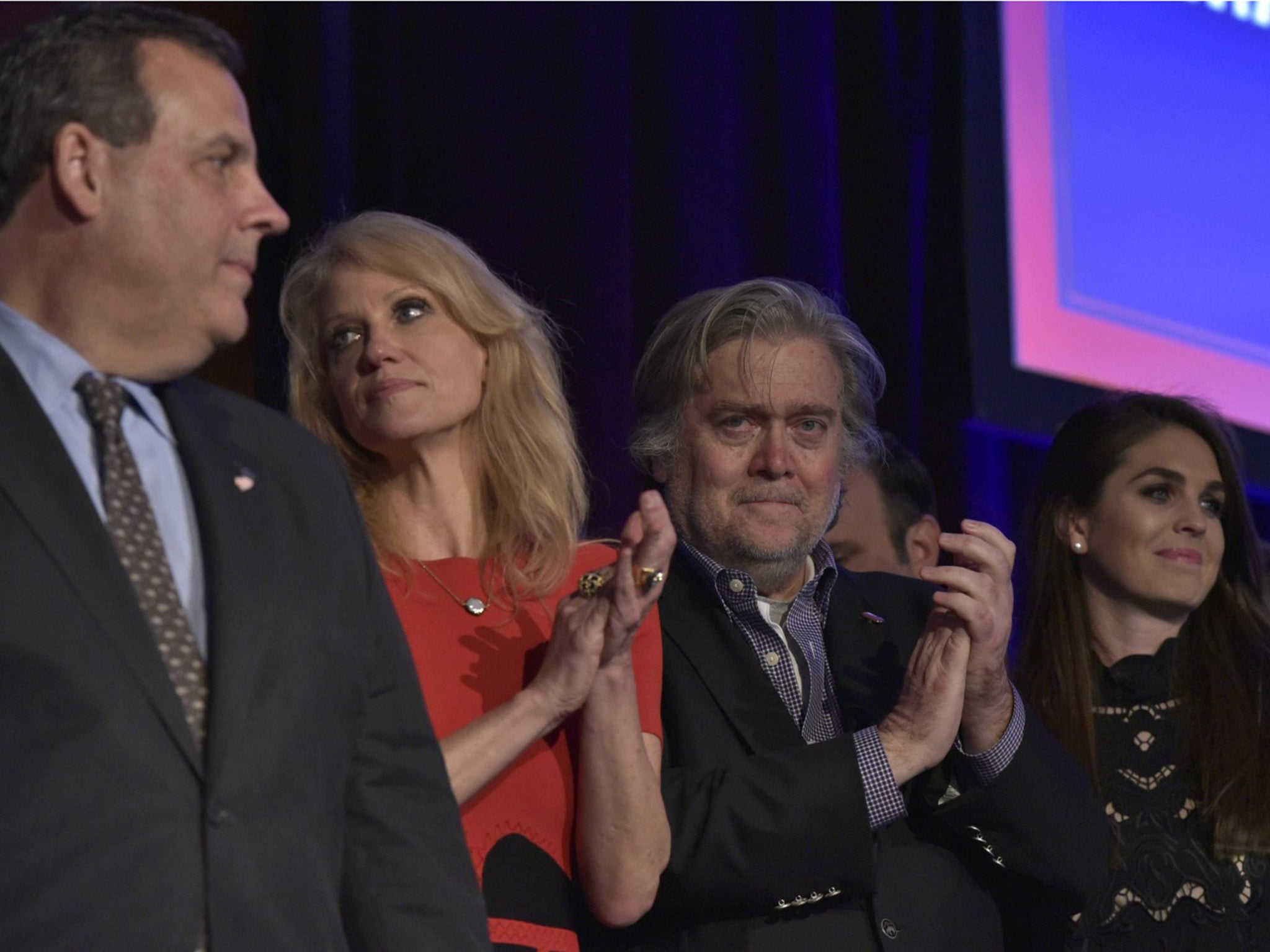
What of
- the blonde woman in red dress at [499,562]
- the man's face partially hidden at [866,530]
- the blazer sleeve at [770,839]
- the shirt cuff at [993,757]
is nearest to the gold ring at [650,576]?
the blonde woman in red dress at [499,562]

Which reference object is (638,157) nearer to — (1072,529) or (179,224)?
(1072,529)

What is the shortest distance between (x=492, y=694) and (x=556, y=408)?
0.47m

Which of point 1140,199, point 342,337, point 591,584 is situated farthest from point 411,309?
point 1140,199

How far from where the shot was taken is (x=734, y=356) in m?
2.46

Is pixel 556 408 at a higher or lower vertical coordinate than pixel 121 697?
higher

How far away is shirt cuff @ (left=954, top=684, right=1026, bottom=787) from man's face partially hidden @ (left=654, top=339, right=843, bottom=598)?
1.17 ft

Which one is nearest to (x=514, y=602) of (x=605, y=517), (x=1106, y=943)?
(x=1106, y=943)

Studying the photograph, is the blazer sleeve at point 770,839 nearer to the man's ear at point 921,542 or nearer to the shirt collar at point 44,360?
the shirt collar at point 44,360

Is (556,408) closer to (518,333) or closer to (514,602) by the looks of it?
(518,333)

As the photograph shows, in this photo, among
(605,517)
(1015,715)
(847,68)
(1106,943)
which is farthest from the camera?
(847,68)

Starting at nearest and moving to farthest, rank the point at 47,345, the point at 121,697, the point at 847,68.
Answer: the point at 121,697
the point at 47,345
the point at 847,68

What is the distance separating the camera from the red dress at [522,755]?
195cm

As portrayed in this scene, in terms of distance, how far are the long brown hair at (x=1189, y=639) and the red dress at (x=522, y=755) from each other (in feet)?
2.71

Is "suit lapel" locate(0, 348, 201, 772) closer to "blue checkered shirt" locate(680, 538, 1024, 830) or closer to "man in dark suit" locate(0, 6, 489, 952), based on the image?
"man in dark suit" locate(0, 6, 489, 952)
